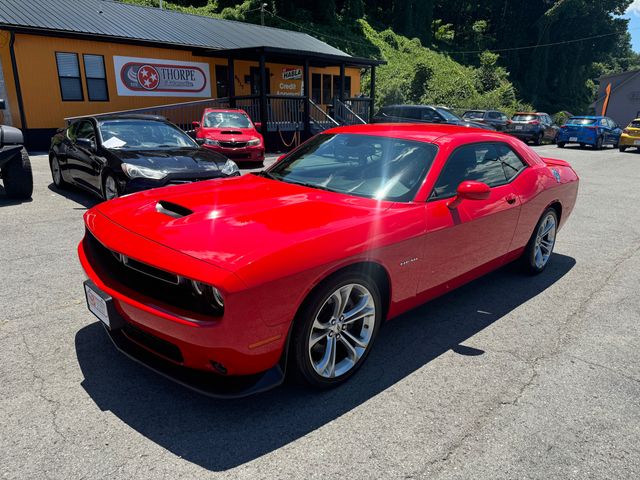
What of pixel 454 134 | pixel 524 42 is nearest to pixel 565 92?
pixel 524 42

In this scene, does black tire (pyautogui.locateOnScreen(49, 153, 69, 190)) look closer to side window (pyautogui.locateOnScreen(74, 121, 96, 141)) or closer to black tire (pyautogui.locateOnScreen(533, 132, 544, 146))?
side window (pyautogui.locateOnScreen(74, 121, 96, 141))

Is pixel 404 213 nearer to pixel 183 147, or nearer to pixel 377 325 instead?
pixel 377 325

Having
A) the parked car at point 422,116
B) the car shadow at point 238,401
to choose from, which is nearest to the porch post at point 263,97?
the parked car at point 422,116

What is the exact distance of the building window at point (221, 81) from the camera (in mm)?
20766

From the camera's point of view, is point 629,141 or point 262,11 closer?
point 629,141

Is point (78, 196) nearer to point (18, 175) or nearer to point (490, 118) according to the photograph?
point (18, 175)

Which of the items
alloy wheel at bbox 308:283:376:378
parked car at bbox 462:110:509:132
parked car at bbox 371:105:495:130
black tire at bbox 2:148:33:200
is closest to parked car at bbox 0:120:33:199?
black tire at bbox 2:148:33:200

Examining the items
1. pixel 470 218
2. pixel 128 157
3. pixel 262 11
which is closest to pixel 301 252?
pixel 470 218

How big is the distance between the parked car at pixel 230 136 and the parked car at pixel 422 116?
8788 mm

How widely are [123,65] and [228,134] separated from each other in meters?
8.09

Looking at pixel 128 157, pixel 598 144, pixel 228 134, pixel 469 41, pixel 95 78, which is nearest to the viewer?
pixel 128 157

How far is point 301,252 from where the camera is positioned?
2445 millimetres

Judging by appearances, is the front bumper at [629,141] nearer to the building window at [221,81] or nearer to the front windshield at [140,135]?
the building window at [221,81]

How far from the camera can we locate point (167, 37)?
18.5 m
